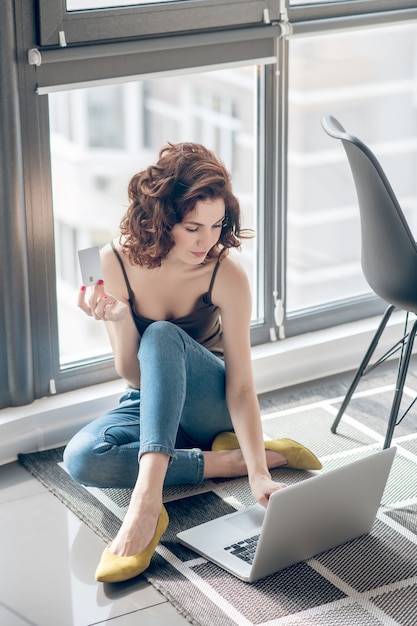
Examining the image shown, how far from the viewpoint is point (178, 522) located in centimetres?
232

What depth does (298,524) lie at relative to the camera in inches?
81.2

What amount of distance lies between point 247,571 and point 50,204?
1.12 meters

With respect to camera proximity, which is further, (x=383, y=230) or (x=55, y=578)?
(x=383, y=230)

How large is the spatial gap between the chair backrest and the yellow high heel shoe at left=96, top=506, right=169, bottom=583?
2.76ft

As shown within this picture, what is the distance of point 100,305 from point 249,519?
597 millimetres

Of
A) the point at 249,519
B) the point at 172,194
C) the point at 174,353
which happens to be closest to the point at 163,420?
the point at 174,353

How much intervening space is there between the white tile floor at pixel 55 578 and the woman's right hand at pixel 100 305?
48 centimetres

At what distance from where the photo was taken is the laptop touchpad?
2.25 metres

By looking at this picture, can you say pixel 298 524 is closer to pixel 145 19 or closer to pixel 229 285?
pixel 229 285

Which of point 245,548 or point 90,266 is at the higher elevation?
point 90,266

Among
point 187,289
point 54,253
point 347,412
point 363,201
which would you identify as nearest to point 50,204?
point 54,253

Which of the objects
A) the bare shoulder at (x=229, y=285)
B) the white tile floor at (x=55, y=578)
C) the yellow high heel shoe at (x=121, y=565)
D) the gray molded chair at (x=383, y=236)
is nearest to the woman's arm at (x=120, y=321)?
the bare shoulder at (x=229, y=285)

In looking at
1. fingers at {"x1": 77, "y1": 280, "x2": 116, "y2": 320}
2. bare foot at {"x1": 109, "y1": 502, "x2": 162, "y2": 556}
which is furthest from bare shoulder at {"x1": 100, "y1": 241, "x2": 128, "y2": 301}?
bare foot at {"x1": 109, "y1": 502, "x2": 162, "y2": 556}

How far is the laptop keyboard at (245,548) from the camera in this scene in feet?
7.02
